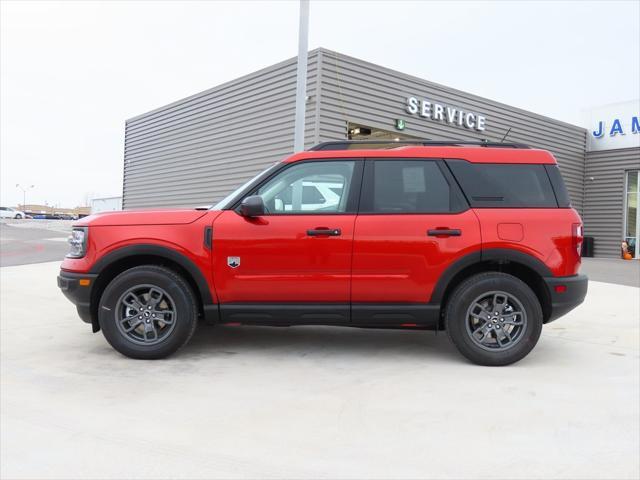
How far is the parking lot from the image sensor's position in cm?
252

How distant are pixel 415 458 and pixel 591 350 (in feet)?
10.7

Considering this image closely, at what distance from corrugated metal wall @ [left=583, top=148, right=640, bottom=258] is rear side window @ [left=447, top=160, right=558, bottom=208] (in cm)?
1939

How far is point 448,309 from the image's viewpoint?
4.25 meters

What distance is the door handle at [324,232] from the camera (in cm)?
420

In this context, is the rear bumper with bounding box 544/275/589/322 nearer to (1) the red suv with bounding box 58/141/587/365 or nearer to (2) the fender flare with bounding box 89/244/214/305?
(1) the red suv with bounding box 58/141/587/365

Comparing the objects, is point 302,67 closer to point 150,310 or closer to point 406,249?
point 406,249

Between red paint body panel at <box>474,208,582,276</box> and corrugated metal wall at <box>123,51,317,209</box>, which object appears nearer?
red paint body panel at <box>474,208,582,276</box>

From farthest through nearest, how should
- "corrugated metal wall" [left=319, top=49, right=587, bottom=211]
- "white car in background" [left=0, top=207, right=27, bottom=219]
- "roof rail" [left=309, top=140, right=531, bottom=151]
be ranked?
"white car in background" [left=0, top=207, right=27, bottom=219] < "corrugated metal wall" [left=319, top=49, right=587, bottom=211] < "roof rail" [left=309, top=140, right=531, bottom=151]

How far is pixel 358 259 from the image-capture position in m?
4.20

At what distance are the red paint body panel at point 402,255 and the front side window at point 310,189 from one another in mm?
354

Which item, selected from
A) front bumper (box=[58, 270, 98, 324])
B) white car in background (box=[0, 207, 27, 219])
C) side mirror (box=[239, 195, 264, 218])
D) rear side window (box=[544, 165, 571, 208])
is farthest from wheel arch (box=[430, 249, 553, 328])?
white car in background (box=[0, 207, 27, 219])

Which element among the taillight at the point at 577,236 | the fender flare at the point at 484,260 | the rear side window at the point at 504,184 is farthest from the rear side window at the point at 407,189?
the taillight at the point at 577,236

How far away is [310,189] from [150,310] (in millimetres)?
1693

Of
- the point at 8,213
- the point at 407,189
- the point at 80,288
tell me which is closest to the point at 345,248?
the point at 407,189
